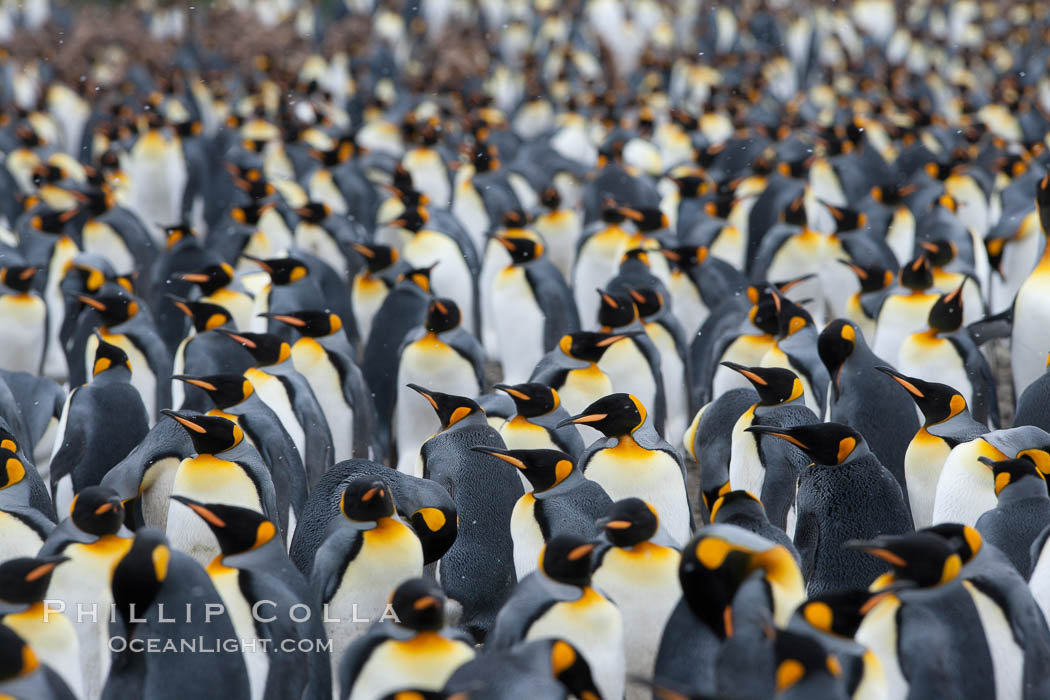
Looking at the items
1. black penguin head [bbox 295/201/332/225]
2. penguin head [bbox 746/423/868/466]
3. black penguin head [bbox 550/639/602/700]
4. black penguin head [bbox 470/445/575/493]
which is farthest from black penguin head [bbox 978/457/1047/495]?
black penguin head [bbox 295/201/332/225]

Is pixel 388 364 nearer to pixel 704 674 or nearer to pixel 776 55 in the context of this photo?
pixel 704 674

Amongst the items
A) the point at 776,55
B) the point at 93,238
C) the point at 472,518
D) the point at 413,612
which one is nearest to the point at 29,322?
the point at 93,238

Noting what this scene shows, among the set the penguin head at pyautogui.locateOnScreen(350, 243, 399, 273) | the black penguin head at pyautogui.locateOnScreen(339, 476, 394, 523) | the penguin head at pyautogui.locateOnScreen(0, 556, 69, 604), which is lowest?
the penguin head at pyautogui.locateOnScreen(0, 556, 69, 604)

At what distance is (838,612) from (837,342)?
2.04 meters

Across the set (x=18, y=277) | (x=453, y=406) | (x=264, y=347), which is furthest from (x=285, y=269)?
(x=453, y=406)

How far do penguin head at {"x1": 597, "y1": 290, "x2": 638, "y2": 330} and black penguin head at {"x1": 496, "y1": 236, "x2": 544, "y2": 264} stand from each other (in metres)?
1.10

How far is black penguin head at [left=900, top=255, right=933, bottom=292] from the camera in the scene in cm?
563

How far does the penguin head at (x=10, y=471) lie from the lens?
386cm

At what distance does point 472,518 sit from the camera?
13.8ft

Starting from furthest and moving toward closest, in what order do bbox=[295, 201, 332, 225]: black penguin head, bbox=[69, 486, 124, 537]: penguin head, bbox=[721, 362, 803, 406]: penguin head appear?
bbox=[295, 201, 332, 225]: black penguin head, bbox=[721, 362, 803, 406]: penguin head, bbox=[69, 486, 124, 537]: penguin head

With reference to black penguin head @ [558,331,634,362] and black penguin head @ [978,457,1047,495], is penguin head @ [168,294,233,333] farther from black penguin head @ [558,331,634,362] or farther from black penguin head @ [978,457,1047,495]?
black penguin head @ [978,457,1047,495]

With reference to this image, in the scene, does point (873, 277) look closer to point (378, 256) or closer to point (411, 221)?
point (378, 256)

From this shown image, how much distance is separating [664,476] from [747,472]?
0.43 metres

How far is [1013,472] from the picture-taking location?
11.9 feet
